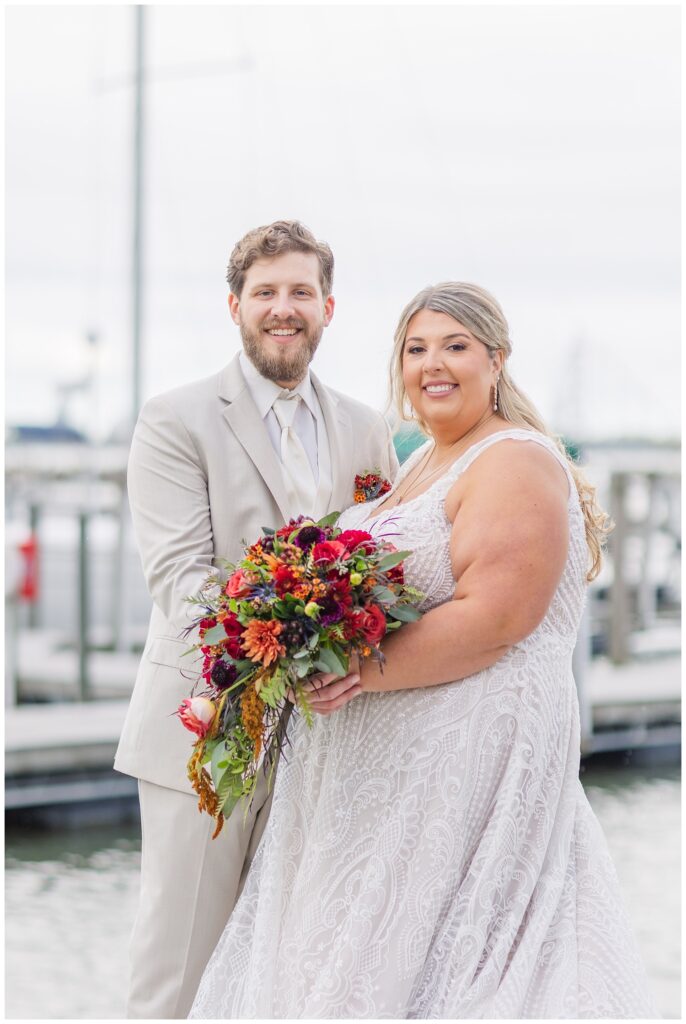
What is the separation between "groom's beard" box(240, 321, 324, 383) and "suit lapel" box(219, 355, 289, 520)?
0.08 meters

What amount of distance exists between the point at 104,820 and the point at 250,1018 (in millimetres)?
5395

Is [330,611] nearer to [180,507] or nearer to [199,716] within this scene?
[199,716]

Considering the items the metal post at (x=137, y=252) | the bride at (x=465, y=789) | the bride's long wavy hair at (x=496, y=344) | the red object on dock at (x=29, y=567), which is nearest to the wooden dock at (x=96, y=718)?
the red object on dock at (x=29, y=567)

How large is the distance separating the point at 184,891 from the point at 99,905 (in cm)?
400

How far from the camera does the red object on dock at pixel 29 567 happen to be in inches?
411

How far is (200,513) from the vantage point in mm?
3254

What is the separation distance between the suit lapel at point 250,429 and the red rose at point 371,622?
0.70 metres

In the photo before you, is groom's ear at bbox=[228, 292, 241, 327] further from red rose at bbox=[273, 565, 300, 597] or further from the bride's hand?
the bride's hand

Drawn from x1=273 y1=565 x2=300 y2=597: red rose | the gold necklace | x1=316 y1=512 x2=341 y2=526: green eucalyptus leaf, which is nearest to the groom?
the gold necklace

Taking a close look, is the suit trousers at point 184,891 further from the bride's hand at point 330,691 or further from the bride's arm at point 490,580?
the bride's arm at point 490,580

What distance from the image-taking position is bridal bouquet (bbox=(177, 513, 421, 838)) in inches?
103

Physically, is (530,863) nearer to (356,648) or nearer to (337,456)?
(356,648)

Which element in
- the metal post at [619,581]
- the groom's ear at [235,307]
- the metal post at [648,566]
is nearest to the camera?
the groom's ear at [235,307]

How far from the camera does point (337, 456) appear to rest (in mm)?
3477
